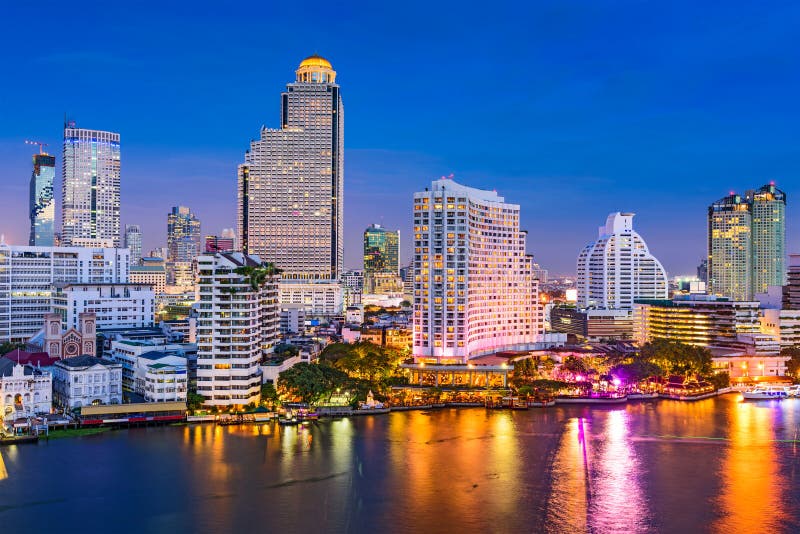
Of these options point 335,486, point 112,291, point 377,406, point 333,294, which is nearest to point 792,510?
point 335,486

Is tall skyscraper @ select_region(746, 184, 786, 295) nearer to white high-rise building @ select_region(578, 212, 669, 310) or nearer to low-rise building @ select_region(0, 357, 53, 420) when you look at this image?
white high-rise building @ select_region(578, 212, 669, 310)

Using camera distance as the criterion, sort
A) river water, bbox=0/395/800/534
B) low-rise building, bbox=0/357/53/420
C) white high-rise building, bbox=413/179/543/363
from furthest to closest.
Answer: white high-rise building, bbox=413/179/543/363 → low-rise building, bbox=0/357/53/420 → river water, bbox=0/395/800/534

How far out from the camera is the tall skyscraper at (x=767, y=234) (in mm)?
170375

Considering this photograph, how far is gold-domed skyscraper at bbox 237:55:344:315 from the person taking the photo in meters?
146

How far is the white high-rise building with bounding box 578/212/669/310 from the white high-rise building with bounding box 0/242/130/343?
77.8 metres

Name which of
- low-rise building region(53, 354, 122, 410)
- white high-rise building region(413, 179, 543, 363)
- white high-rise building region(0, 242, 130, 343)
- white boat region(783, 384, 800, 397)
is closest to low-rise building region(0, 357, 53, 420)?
low-rise building region(53, 354, 122, 410)

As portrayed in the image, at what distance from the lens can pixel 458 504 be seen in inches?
1410

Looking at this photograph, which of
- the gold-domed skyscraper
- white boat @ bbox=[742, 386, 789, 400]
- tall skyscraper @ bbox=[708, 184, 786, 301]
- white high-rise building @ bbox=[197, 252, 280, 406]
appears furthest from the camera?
tall skyscraper @ bbox=[708, 184, 786, 301]

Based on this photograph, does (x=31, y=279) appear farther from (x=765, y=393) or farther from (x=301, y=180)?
(x=765, y=393)

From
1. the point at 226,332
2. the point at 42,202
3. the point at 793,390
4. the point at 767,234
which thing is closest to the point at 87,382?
the point at 226,332

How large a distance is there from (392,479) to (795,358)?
178 feet

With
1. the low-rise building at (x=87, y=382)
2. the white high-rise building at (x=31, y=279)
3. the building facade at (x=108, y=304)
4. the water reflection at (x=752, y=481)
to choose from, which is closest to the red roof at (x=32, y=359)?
the low-rise building at (x=87, y=382)

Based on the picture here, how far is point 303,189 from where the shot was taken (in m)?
148

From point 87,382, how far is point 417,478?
27.4 m
